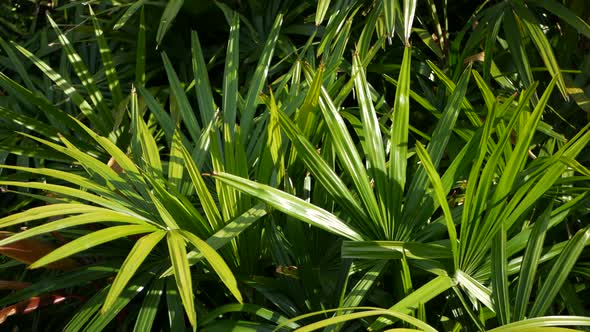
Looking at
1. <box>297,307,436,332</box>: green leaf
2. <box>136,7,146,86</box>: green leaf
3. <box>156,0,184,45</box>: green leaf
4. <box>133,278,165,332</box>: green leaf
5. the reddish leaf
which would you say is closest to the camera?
<box>297,307,436,332</box>: green leaf

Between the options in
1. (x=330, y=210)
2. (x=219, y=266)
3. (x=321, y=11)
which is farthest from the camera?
(x=321, y=11)

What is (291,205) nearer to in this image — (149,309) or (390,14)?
(149,309)

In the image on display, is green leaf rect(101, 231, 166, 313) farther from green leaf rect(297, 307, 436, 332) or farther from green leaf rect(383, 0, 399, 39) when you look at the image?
green leaf rect(383, 0, 399, 39)

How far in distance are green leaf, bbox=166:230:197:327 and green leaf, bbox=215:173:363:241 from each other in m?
0.11

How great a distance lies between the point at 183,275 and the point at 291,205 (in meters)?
0.20

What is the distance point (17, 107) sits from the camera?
6.50 feet

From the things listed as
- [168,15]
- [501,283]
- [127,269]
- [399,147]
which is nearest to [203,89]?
[168,15]

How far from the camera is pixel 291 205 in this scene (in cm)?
108

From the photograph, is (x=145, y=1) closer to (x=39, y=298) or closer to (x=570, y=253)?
(x=39, y=298)

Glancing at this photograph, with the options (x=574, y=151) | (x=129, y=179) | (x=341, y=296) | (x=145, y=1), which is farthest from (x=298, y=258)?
(x=145, y=1)

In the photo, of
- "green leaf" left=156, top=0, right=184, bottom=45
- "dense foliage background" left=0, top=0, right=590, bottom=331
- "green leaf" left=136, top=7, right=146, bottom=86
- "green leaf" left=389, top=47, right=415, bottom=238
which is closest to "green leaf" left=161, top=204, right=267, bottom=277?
"dense foliage background" left=0, top=0, right=590, bottom=331

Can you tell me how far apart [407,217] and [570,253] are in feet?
0.80

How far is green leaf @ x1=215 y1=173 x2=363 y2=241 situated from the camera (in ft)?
3.48

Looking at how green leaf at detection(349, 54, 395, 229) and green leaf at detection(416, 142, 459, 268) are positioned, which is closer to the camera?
green leaf at detection(416, 142, 459, 268)
